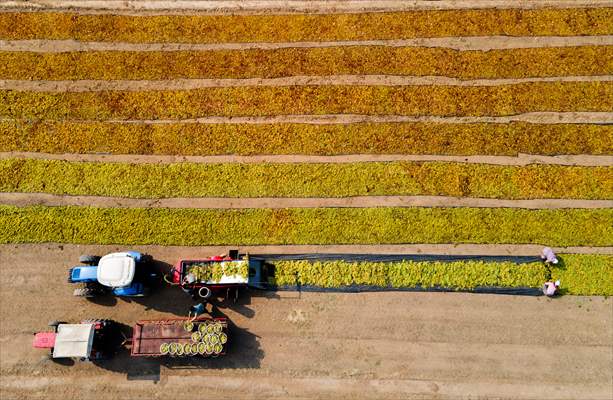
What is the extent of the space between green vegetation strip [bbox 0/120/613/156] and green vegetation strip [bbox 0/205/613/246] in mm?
3204

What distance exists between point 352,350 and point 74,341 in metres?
11.8

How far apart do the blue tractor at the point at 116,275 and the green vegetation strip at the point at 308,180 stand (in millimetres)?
3495

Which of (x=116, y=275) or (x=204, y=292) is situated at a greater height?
(x=116, y=275)

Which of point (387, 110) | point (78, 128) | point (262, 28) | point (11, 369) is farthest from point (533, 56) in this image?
point (11, 369)

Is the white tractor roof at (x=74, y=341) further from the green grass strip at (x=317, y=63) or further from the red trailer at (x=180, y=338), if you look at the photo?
the green grass strip at (x=317, y=63)

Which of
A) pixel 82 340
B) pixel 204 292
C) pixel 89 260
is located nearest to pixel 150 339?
pixel 82 340

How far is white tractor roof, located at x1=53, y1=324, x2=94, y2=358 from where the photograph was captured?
17367 mm

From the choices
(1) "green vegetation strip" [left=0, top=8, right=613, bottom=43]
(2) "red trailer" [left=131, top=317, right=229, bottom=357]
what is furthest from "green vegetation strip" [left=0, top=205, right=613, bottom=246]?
(1) "green vegetation strip" [left=0, top=8, right=613, bottom=43]

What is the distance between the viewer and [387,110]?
2195 centimetres

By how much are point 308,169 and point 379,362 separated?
31.3ft

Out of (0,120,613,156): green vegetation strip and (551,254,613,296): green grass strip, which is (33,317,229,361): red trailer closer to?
(0,120,613,156): green vegetation strip

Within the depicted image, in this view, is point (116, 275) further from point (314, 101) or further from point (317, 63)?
point (317, 63)

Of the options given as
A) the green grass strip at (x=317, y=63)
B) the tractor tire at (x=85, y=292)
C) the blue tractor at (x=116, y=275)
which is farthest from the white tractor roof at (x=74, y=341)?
the green grass strip at (x=317, y=63)

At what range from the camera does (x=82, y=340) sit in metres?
17.5
